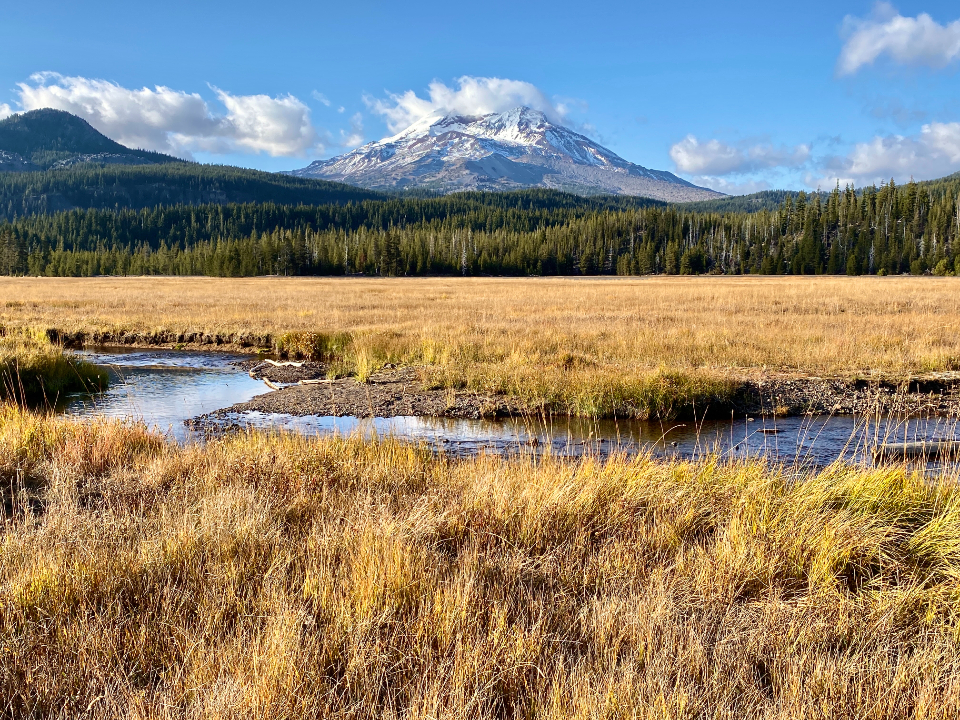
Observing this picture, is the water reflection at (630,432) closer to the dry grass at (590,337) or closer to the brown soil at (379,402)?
the brown soil at (379,402)

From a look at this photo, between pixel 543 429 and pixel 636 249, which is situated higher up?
pixel 636 249

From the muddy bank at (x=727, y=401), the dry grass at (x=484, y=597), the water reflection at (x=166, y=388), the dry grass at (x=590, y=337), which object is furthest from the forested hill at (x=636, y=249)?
the dry grass at (x=484, y=597)

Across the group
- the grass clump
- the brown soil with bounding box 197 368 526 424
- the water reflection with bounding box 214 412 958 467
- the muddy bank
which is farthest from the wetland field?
the grass clump

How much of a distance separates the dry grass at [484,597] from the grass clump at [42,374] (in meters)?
11.5

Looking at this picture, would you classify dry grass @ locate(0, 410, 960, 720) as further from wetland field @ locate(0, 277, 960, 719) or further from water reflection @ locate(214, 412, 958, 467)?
water reflection @ locate(214, 412, 958, 467)

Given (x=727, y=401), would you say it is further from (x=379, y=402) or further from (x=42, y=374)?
(x=42, y=374)

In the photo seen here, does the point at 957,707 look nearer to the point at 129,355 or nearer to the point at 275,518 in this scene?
the point at 275,518

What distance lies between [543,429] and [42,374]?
1336 centimetres

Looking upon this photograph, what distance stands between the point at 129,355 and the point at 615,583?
77.9 ft

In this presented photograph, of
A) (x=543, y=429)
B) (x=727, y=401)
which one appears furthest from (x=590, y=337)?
(x=543, y=429)

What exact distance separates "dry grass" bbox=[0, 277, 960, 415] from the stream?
4.67ft

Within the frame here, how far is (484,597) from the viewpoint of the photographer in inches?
158

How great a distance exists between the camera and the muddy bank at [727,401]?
46.4 feet

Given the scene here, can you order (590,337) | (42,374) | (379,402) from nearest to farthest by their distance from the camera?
(379,402) < (42,374) < (590,337)
